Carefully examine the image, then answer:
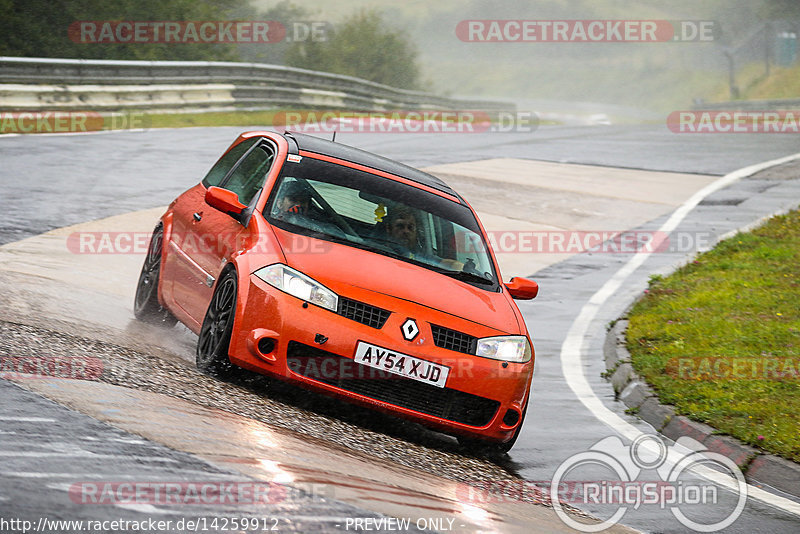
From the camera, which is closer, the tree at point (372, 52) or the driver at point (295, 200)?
the driver at point (295, 200)

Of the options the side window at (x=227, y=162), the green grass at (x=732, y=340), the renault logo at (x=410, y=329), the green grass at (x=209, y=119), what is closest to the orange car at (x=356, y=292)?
the renault logo at (x=410, y=329)

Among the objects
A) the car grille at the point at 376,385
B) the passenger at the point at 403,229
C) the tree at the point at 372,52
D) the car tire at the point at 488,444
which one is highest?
the tree at the point at 372,52

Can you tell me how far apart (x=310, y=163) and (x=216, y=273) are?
1.14 m

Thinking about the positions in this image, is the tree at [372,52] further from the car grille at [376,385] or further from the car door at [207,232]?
the car grille at [376,385]

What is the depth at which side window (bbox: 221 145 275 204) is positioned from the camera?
24.6ft

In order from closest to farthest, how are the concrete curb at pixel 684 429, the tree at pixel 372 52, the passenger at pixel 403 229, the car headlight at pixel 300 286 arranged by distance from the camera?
the car headlight at pixel 300 286 → the concrete curb at pixel 684 429 → the passenger at pixel 403 229 → the tree at pixel 372 52

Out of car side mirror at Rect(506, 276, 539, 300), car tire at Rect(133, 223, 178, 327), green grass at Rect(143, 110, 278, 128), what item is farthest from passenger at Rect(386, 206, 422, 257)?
green grass at Rect(143, 110, 278, 128)

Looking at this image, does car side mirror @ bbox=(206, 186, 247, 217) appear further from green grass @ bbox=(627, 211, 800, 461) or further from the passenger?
green grass @ bbox=(627, 211, 800, 461)

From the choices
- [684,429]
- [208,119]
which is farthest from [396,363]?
[208,119]

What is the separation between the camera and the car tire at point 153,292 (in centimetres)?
835

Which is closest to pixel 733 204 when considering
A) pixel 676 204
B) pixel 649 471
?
pixel 676 204

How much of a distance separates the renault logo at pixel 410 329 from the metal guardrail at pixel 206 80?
52.4 ft

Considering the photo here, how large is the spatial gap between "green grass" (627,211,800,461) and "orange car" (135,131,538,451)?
1819mm

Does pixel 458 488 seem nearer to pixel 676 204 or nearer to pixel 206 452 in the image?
pixel 206 452
